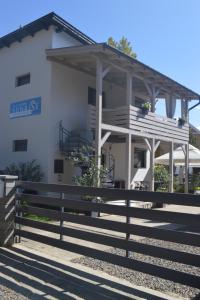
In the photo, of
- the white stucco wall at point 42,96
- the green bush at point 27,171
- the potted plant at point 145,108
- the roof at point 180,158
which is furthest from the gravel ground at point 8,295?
the roof at point 180,158

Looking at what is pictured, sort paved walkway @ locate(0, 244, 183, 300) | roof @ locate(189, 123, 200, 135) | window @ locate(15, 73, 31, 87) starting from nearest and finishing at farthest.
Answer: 1. paved walkway @ locate(0, 244, 183, 300)
2. window @ locate(15, 73, 31, 87)
3. roof @ locate(189, 123, 200, 135)

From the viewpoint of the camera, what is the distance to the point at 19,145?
56.0 ft

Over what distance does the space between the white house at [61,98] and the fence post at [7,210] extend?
6.46m

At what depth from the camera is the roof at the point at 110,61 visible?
13913 millimetres

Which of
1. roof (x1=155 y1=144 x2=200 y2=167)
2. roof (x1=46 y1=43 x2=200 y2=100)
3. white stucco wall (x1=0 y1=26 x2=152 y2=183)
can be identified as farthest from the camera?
roof (x1=155 y1=144 x2=200 y2=167)

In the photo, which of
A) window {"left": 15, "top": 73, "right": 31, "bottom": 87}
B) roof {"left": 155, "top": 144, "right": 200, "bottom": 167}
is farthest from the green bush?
roof {"left": 155, "top": 144, "right": 200, "bottom": 167}

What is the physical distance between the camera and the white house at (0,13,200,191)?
15.0m

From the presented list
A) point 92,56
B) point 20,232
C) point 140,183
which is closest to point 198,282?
point 20,232

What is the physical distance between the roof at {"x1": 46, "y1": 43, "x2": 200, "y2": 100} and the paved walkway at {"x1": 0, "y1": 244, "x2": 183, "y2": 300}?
894cm

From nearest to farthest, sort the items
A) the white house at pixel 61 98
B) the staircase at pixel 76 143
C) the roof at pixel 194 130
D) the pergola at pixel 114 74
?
1. the pergola at pixel 114 74
2. the staircase at pixel 76 143
3. the white house at pixel 61 98
4. the roof at pixel 194 130

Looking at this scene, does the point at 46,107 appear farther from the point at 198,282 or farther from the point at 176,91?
the point at 198,282

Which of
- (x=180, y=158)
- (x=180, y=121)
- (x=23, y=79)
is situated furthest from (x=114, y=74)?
(x=180, y=158)

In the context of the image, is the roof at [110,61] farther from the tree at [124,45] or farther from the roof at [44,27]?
the tree at [124,45]

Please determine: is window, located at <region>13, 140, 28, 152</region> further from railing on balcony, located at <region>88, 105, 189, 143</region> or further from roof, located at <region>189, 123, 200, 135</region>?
roof, located at <region>189, 123, 200, 135</region>
